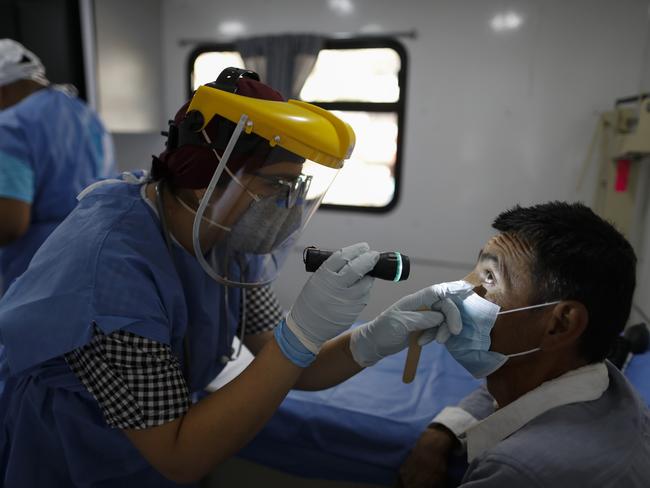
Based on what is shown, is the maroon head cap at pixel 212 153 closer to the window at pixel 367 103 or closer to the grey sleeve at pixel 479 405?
the grey sleeve at pixel 479 405

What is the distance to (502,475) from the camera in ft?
2.76

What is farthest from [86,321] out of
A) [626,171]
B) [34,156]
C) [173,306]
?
A: [626,171]

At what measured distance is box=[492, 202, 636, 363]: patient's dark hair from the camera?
93 cm

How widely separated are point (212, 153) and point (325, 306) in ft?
1.20

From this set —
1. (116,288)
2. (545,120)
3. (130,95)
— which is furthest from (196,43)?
(116,288)

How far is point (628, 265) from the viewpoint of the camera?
94 cm

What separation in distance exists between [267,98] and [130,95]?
3195 millimetres

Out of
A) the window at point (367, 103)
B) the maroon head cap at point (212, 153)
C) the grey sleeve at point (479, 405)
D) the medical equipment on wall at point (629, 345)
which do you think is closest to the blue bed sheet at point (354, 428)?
the medical equipment on wall at point (629, 345)

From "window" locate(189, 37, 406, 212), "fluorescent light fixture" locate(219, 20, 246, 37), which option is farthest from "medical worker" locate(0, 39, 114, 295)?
"fluorescent light fixture" locate(219, 20, 246, 37)

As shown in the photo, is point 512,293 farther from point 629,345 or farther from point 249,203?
point 629,345

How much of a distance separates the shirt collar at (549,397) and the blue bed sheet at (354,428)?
0.39 m

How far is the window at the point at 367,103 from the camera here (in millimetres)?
3342

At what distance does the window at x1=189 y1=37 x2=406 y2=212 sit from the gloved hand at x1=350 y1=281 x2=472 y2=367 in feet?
7.68

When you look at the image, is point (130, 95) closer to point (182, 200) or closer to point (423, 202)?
point (423, 202)
